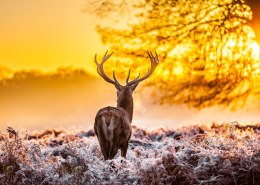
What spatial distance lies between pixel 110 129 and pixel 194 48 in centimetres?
813

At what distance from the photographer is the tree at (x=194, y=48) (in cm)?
1839

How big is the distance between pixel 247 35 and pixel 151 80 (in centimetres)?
314

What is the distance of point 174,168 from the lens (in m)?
9.12

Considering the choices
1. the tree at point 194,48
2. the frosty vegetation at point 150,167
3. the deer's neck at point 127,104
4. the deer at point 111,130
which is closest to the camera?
the frosty vegetation at point 150,167

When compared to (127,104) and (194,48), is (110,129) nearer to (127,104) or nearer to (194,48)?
(127,104)

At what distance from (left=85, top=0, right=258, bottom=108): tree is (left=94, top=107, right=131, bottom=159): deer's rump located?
776 centimetres

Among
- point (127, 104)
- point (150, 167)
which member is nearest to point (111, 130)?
point (127, 104)

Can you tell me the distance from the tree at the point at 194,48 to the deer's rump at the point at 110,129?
7758mm

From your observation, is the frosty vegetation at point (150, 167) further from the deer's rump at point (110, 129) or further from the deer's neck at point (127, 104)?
the deer's neck at point (127, 104)

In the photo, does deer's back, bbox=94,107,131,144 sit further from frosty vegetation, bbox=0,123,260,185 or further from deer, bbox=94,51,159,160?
frosty vegetation, bbox=0,123,260,185

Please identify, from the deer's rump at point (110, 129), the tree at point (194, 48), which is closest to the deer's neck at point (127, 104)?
the deer's rump at point (110, 129)

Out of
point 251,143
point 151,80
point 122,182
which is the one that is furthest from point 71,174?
point 151,80

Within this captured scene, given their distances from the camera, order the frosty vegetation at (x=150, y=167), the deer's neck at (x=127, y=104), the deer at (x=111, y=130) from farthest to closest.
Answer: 1. the deer's neck at (x=127, y=104)
2. the deer at (x=111, y=130)
3. the frosty vegetation at (x=150, y=167)

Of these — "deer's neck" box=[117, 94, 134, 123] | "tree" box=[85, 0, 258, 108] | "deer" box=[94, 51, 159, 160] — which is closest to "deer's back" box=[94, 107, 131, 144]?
"deer" box=[94, 51, 159, 160]
